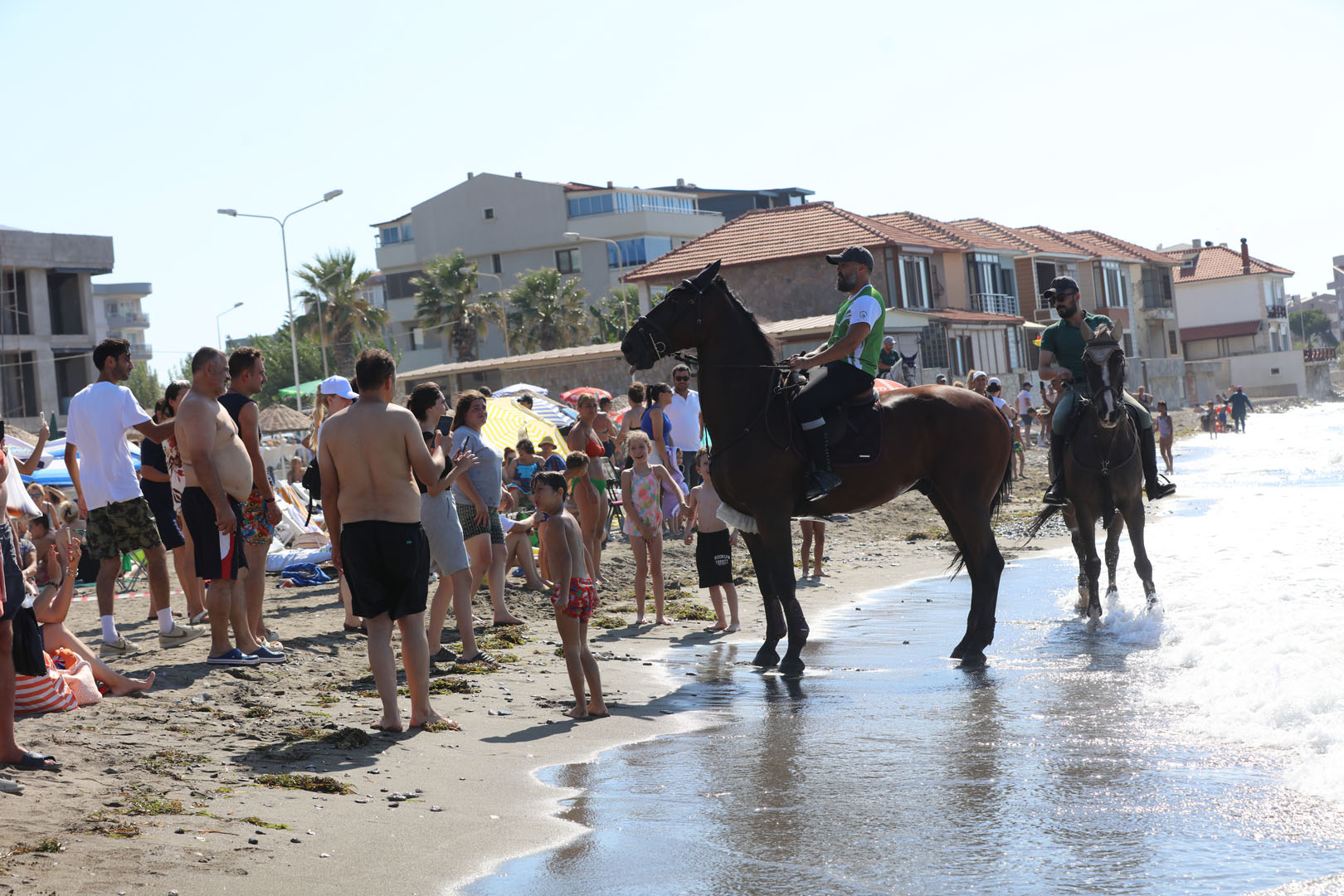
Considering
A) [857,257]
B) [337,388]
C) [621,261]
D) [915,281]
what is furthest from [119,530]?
[621,261]

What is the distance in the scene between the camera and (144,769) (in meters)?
6.08

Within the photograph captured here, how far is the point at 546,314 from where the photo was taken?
6178 centimetres

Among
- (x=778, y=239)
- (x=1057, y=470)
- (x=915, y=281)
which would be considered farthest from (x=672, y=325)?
(x=915, y=281)

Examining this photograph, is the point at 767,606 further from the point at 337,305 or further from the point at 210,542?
the point at 337,305

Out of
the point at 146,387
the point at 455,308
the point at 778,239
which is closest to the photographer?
the point at 778,239

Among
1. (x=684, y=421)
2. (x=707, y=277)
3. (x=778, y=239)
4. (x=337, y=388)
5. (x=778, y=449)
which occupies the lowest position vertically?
(x=778, y=449)

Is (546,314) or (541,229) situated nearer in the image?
(546,314)

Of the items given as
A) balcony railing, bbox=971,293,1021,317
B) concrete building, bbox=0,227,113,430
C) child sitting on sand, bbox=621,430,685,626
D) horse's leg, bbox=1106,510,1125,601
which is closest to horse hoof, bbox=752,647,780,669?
child sitting on sand, bbox=621,430,685,626

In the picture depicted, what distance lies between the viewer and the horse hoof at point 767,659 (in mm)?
9359

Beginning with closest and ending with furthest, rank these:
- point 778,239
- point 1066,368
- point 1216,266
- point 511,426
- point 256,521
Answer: point 256,521, point 1066,368, point 511,426, point 778,239, point 1216,266

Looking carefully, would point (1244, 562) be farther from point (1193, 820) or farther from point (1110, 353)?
point (1193, 820)

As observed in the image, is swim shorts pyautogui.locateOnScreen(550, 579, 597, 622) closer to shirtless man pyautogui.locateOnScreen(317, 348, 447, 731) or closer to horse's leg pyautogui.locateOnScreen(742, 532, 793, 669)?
shirtless man pyautogui.locateOnScreen(317, 348, 447, 731)

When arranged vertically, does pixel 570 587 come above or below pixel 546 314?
below

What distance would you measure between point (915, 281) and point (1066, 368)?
41.5 meters
